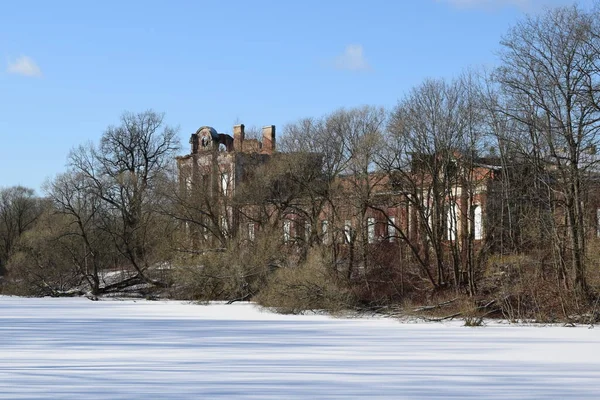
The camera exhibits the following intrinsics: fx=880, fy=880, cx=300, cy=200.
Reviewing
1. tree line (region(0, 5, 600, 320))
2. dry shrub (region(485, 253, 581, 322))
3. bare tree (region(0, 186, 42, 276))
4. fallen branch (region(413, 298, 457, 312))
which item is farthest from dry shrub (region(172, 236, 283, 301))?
bare tree (region(0, 186, 42, 276))

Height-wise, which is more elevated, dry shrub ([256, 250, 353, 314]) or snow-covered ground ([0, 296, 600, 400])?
dry shrub ([256, 250, 353, 314])

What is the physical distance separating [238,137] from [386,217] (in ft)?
61.6

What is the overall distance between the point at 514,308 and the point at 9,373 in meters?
17.5

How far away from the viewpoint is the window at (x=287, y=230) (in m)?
40.7

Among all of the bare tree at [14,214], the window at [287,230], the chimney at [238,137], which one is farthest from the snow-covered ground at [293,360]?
the bare tree at [14,214]

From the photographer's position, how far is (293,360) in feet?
52.2

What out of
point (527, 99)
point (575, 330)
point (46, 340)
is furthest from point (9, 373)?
point (527, 99)

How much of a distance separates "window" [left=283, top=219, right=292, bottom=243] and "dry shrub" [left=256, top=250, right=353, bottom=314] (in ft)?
26.0

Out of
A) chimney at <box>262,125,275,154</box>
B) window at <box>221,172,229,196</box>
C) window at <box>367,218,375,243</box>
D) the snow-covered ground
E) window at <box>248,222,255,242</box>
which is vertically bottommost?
the snow-covered ground

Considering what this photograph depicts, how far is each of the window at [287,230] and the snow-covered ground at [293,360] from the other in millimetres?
13729

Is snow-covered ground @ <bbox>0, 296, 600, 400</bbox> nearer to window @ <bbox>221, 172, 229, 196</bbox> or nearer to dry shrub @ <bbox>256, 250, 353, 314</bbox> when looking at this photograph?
dry shrub @ <bbox>256, 250, 353, 314</bbox>

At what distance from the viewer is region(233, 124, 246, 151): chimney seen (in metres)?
46.5

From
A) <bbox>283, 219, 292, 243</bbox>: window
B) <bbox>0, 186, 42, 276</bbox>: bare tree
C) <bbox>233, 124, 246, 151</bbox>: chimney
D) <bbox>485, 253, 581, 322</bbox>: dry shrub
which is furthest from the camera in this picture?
<bbox>0, 186, 42, 276</bbox>: bare tree

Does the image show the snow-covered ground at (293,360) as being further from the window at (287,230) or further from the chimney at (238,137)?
the chimney at (238,137)
